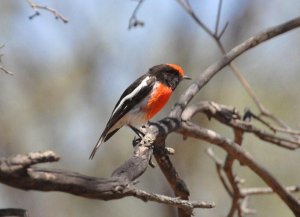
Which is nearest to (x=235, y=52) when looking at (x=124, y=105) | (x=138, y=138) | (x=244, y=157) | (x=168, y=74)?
(x=168, y=74)

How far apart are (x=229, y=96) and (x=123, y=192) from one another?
727 centimetres

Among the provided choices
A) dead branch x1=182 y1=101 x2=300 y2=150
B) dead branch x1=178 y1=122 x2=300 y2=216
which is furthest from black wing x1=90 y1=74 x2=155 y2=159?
dead branch x1=178 y1=122 x2=300 y2=216

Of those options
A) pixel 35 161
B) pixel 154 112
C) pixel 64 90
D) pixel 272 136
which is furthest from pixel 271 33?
pixel 64 90

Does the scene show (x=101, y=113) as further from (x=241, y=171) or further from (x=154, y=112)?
(x=154, y=112)

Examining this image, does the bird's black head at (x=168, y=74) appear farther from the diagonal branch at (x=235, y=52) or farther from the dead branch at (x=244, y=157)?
the dead branch at (x=244, y=157)

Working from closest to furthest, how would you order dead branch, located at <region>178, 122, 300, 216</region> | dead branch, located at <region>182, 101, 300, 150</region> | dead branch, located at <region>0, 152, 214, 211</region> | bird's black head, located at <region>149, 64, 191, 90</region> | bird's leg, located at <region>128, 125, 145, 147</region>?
dead branch, located at <region>0, 152, 214, 211</region>, bird's leg, located at <region>128, 125, 145, 147</region>, dead branch, located at <region>178, 122, 300, 216</region>, dead branch, located at <region>182, 101, 300, 150</region>, bird's black head, located at <region>149, 64, 191, 90</region>

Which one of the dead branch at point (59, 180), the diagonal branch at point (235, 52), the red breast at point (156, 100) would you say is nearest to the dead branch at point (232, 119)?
the diagonal branch at point (235, 52)

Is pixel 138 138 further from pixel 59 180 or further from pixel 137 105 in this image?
pixel 59 180

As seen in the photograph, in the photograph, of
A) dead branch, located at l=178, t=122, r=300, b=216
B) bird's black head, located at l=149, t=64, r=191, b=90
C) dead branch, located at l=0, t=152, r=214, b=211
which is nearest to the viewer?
dead branch, located at l=0, t=152, r=214, b=211

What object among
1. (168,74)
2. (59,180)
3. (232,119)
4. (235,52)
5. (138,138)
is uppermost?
(168,74)

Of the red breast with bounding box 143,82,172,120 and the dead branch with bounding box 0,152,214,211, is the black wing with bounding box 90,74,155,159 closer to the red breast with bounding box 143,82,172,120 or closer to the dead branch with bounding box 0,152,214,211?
the red breast with bounding box 143,82,172,120

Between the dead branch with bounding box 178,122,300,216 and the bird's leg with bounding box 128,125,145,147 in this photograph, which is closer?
the bird's leg with bounding box 128,125,145,147

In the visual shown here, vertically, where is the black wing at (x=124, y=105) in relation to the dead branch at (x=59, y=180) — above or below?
above

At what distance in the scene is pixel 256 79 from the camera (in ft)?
30.5
